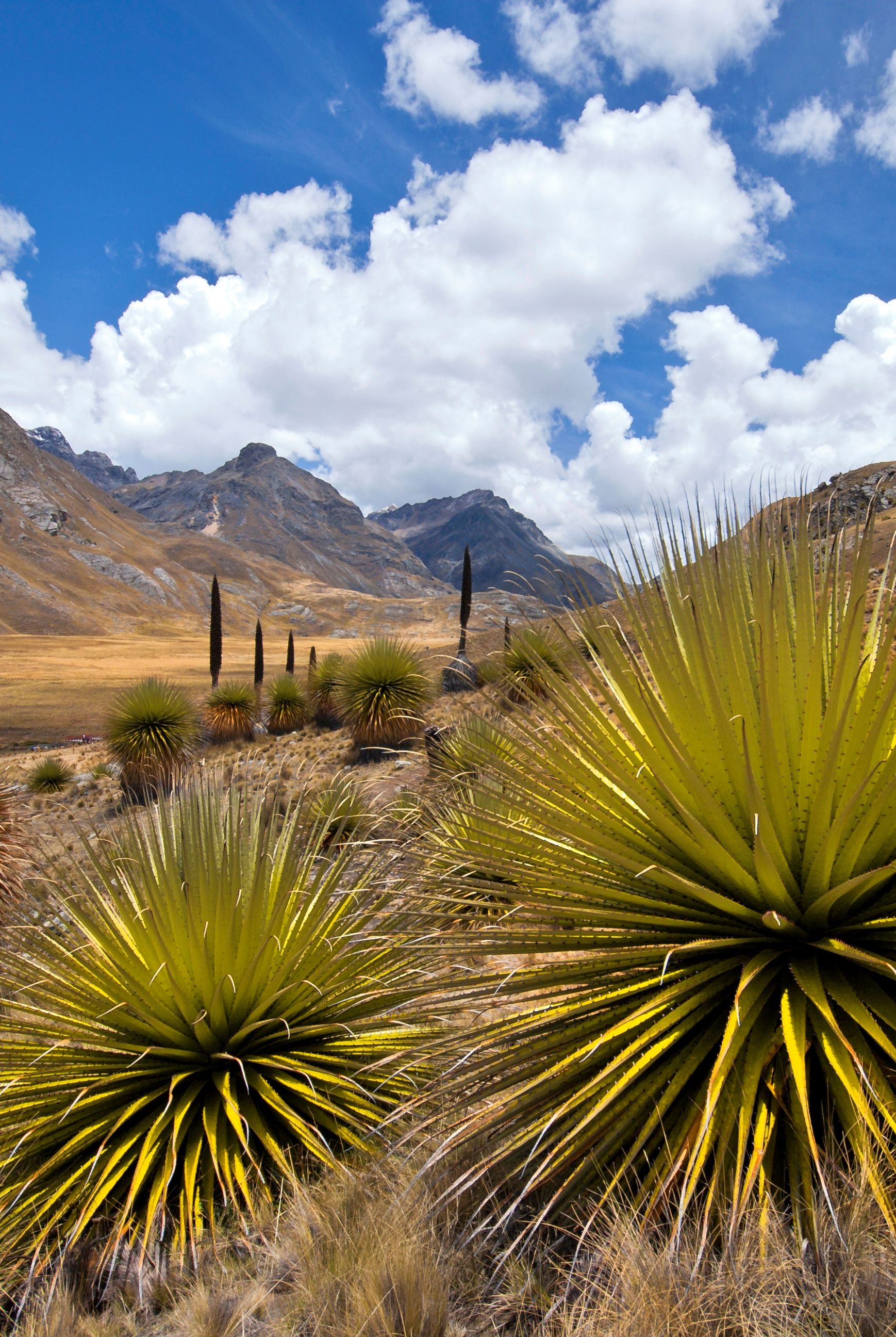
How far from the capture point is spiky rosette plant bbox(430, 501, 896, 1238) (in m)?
2.16

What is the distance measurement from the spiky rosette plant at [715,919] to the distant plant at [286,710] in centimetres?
2329

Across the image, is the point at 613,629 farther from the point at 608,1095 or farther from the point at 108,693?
the point at 108,693

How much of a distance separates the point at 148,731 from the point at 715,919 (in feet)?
64.6

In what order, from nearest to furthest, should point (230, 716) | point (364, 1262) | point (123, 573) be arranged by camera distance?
point (364, 1262)
point (230, 716)
point (123, 573)

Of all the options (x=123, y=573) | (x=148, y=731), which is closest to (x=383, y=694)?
(x=148, y=731)

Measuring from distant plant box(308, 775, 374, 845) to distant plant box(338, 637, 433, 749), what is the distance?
14.7ft

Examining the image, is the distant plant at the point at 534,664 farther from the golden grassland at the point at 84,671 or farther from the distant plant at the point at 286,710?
the distant plant at the point at 286,710

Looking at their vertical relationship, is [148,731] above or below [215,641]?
below

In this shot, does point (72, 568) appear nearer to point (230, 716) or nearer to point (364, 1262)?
point (230, 716)

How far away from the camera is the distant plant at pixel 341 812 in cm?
430

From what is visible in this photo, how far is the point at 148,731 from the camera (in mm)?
19875

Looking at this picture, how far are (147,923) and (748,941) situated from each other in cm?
268

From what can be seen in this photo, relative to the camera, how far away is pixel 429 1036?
11.7 ft

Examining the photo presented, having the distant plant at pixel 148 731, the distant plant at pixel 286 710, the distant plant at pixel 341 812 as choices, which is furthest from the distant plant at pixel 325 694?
the distant plant at pixel 341 812
